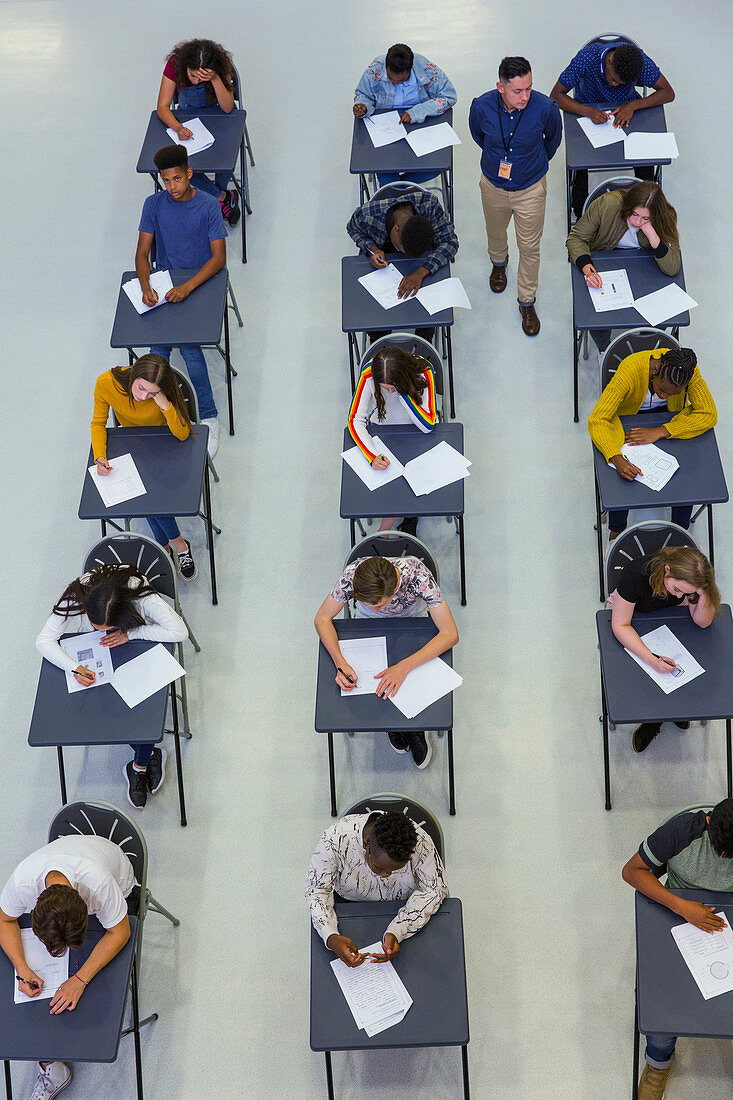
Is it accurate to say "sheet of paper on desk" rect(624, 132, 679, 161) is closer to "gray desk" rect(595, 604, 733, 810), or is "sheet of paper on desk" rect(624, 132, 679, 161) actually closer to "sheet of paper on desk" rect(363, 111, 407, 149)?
"sheet of paper on desk" rect(363, 111, 407, 149)

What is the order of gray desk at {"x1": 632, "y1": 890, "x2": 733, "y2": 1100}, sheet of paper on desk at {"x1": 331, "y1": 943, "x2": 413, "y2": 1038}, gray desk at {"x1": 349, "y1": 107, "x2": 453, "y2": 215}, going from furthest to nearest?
1. gray desk at {"x1": 349, "y1": 107, "x2": 453, "y2": 215}
2. sheet of paper on desk at {"x1": 331, "y1": 943, "x2": 413, "y2": 1038}
3. gray desk at {"x1": 632, "y1": 890, "x2": 733, "y2": 1100}

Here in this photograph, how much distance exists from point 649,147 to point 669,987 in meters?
4.58

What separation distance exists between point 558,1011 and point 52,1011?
190cm

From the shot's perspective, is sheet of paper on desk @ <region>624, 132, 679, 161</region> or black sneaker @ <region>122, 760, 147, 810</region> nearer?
black sneaker @ <region>122, 760, 147, 810</region>

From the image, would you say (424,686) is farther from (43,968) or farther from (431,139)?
(431,139)

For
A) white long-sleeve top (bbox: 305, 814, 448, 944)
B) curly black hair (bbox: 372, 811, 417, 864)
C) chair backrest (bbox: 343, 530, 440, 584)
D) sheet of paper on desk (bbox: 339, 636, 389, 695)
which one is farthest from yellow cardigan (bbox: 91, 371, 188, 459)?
curly black hair (bbox: 372, 811, 417, 864)

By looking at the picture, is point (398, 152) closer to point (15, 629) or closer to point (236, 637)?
point (236, 637)

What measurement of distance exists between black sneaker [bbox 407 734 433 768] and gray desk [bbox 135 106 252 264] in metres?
3.57

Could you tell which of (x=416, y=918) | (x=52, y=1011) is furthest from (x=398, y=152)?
(x=52, y=1011)

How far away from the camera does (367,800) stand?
4148 mm

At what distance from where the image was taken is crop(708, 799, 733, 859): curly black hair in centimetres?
365

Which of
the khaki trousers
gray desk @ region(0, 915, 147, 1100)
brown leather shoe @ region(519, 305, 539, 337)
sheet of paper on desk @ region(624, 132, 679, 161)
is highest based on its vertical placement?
sheet of paper on desk @ region(624, 132, 679, 161)

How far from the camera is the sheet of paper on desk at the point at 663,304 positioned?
5469 mm

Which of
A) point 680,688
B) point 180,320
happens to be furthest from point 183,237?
point 680,688
